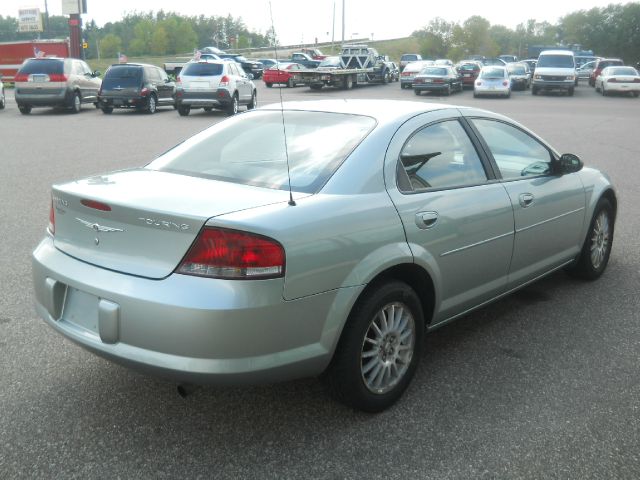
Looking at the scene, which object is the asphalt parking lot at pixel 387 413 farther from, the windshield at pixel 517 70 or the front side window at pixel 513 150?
the windshield at pixel 517 70

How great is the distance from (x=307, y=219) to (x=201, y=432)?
113cm

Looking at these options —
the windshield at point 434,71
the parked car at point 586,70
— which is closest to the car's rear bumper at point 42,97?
the windshield at point 434,71

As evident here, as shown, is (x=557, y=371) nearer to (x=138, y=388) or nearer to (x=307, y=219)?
(x=307, y=219)

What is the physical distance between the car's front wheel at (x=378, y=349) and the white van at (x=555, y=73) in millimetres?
34240

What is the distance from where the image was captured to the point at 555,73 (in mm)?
34781

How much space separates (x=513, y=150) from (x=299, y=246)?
2.48 m

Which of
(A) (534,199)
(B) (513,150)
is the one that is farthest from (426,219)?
(B) (513,150)

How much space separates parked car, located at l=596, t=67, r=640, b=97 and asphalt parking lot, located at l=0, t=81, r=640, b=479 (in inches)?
1302

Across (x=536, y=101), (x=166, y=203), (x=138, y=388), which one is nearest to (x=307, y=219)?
(x=166, y=203)

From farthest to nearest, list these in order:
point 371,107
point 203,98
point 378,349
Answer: point 203,98 → point 371,107 → point 378,349

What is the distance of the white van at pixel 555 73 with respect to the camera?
34688 mm

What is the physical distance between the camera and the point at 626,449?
3.11 m

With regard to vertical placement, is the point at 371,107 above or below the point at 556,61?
below

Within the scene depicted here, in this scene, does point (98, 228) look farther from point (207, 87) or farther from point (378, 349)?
point (207, 87)
